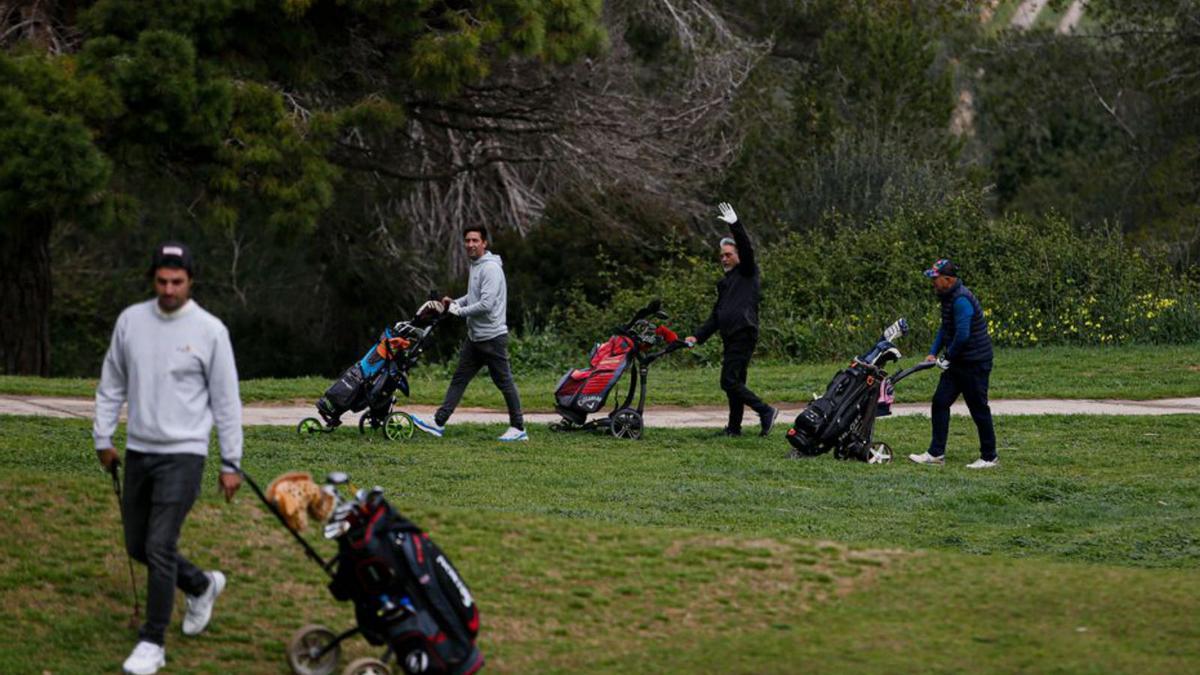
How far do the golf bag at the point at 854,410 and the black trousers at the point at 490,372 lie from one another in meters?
2.30

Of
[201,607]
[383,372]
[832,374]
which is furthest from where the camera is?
[832,374]

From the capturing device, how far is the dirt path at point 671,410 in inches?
634

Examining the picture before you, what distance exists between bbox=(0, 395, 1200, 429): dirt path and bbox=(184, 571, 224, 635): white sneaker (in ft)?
23.9

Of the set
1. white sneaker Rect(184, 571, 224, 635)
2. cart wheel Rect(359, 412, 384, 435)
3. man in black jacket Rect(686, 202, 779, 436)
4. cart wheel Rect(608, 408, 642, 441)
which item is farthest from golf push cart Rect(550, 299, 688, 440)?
white sneaker Rect(184, 571, 224, 635)

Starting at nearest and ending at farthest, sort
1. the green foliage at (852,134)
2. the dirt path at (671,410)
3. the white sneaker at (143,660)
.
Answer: the white sneaker at (143,660), the dirt path at (671,410), the green foliage at (852,134)

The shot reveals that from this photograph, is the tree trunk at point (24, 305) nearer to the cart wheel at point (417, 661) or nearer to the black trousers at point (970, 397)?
the black trousers at point (970, 397)

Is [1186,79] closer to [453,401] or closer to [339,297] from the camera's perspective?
[339,297]

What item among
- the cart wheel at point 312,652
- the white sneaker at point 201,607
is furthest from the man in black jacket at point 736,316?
the cart wheel at point 312,652

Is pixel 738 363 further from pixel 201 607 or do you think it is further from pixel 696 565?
pixel 201 607

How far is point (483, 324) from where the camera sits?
1412 centimetres

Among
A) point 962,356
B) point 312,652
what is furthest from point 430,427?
point 312,652

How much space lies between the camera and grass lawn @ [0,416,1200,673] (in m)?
8.23

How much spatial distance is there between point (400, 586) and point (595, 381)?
7.83 meters

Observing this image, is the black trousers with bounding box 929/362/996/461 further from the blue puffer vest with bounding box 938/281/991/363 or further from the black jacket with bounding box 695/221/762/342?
the black jacket with bounding box 695/221/762/342
